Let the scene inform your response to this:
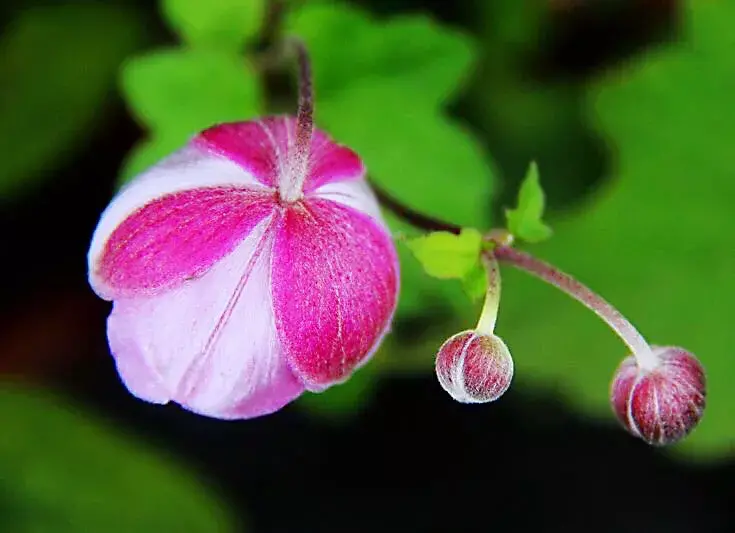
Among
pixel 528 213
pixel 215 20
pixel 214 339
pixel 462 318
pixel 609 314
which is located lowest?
pixel 214 339

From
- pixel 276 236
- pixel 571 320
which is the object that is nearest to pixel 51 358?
pixel 571 320

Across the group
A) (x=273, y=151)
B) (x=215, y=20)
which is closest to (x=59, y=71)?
(x=215, y=20)

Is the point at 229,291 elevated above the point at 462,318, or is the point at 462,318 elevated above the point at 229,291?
the point at 462,318

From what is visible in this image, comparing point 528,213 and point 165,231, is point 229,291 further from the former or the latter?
point 528,213

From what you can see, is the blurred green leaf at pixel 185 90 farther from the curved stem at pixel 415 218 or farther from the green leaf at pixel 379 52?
the curved stem at pixel 415 218

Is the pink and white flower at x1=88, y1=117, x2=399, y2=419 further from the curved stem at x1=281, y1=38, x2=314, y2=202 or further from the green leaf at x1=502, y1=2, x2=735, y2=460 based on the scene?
the green leaf at x1=502, y1=2, x2=735, y2=460

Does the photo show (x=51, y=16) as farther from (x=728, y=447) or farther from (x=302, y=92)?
(x=728, y=447)
